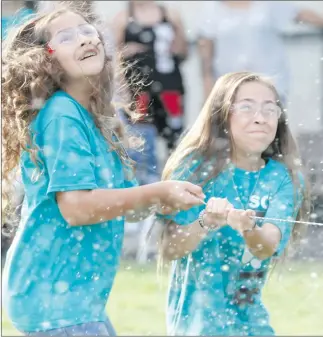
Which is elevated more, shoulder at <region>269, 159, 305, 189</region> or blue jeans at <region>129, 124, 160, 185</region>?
shoulder at <region>269, 159, 305, 189</region>

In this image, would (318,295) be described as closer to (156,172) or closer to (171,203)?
(156,172)

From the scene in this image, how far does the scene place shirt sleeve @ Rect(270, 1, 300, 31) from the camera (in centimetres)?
417

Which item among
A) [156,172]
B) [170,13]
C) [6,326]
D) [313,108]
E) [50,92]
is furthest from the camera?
[313,108]

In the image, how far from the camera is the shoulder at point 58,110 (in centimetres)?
220

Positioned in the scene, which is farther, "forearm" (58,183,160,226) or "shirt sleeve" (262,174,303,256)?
"shirt sleeve" (262,174,303,256)

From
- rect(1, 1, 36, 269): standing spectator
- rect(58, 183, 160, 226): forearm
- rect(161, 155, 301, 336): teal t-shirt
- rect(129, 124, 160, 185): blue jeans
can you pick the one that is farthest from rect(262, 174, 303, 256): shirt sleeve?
rect(129, 124, 160, 185): blue jeans

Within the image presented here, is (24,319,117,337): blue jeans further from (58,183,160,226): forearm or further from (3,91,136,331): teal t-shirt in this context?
(58,183,160,226): forearm

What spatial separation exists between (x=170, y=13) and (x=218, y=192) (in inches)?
77.6

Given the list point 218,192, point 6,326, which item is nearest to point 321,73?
point 6,326

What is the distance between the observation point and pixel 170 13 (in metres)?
4.29

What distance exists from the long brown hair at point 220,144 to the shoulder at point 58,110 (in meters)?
0.34

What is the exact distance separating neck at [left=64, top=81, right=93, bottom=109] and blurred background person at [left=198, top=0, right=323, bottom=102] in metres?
1.69

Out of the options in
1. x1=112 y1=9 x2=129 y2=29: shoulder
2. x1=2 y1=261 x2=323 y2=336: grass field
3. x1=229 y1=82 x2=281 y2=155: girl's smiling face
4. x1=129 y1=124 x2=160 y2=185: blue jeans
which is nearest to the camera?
x1=229 y1=82 x2=281 y2=155: girl's smiling face

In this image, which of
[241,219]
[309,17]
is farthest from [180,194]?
→ [309,17]
